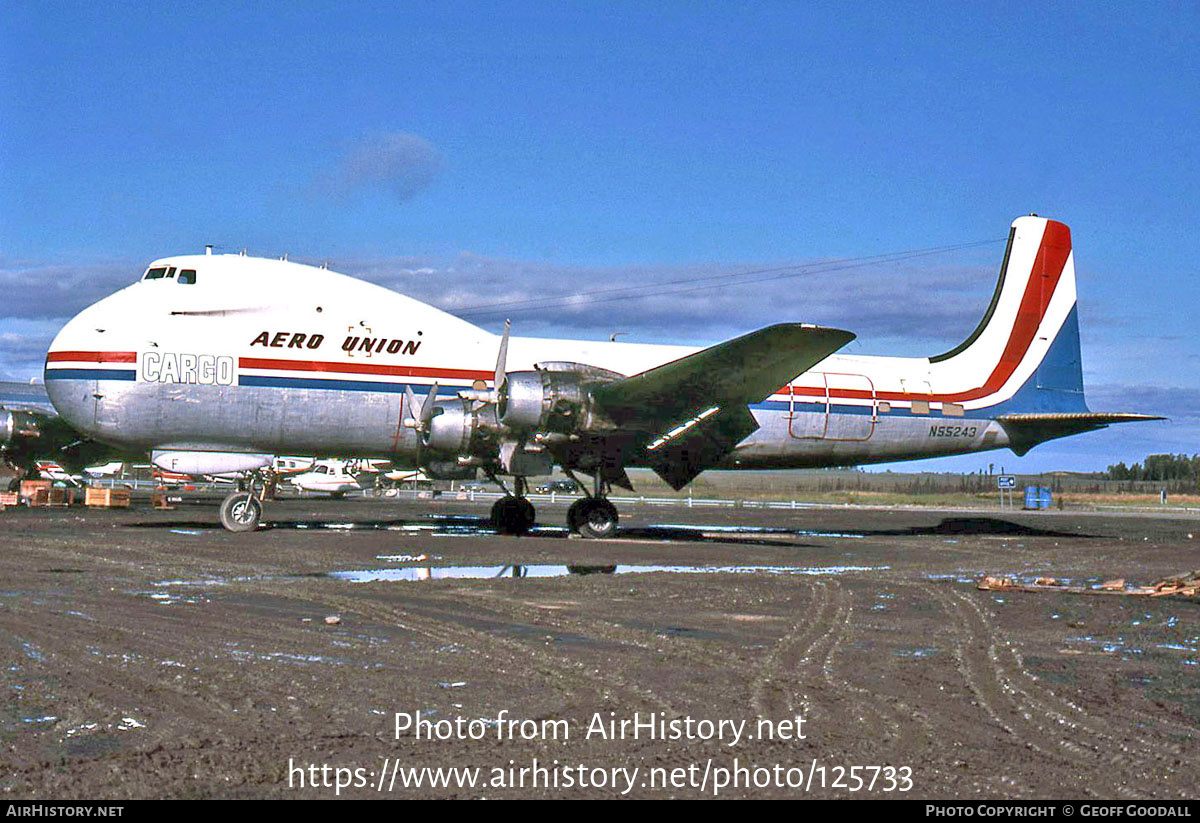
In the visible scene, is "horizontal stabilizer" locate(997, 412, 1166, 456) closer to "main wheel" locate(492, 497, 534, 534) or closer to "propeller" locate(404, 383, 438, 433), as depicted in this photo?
"main wheel" locate(492, 497, 534, 534)

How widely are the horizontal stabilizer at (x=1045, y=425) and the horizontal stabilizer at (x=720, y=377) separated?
30.9 ft

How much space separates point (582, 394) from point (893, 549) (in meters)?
Result: 7.78

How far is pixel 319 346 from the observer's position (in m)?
23.9

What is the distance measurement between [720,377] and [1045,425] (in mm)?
11946

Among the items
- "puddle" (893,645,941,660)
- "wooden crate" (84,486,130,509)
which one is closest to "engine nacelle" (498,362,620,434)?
"puddle" (893,645,941,660)

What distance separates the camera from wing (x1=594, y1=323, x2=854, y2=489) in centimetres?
2092

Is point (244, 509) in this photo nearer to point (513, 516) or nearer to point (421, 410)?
point (421, 410)

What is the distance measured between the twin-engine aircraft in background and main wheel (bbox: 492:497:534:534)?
0.16 feet

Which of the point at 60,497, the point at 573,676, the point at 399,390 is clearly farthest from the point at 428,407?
the point at 60,497

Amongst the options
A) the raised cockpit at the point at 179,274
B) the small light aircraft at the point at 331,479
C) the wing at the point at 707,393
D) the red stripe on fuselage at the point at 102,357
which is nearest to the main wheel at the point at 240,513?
the red stripe on fuselage at the point at 102,357

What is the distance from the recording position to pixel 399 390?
24.1 meters

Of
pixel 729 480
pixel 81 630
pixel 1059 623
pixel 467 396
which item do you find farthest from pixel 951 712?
pixel 729 480

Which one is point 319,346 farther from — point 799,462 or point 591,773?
point 591,773

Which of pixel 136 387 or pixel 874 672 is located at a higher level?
pixel 136 387
